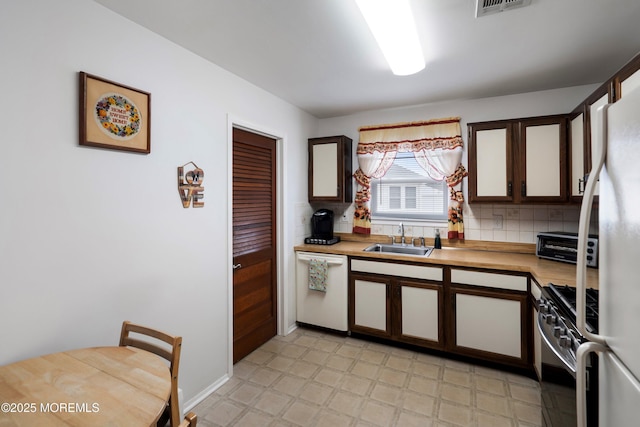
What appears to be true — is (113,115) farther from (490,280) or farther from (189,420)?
(490,280)

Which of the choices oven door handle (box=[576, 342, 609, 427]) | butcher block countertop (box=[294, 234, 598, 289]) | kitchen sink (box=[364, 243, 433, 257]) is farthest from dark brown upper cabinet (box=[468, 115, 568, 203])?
oven door handle (box=[576, 342, 609, 427])

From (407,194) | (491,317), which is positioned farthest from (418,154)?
(491,317)

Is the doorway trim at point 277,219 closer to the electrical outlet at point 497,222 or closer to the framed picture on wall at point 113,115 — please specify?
the framed picture on wall at point 113,115

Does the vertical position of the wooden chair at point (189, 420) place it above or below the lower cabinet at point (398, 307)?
above

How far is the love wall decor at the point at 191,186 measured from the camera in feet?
6.68

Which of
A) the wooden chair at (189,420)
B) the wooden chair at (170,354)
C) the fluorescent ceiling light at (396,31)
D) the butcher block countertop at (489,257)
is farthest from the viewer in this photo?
the butcher block countertop at (489,257)

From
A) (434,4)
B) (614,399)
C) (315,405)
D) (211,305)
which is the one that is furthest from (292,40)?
(315,405)

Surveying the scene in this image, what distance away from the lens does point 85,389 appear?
108 centimetres

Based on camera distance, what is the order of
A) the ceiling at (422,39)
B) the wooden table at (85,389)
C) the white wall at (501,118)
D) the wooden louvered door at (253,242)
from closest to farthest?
1. the wooden table at (85,389)
2. the ceiling at (422,39)
3. the wooden louvered door at (253,242)
4. the white wall at (501,118)

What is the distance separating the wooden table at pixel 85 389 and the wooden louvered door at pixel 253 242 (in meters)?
1.38

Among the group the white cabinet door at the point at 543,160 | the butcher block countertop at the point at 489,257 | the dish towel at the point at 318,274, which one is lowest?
the dish towel at the point at 318,274

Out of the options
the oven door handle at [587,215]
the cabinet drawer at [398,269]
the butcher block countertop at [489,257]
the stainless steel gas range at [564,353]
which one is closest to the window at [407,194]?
the butcher block countertop at [489,257]

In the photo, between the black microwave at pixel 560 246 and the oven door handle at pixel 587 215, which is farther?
the black microwave at pixel 560 246

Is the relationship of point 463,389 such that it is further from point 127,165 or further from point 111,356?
point 127,165
